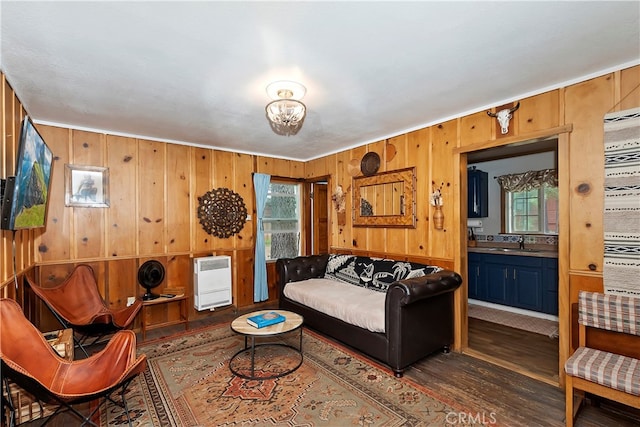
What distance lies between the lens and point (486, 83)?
96.0 inches

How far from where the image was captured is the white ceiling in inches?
61.9

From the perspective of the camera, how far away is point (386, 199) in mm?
3941

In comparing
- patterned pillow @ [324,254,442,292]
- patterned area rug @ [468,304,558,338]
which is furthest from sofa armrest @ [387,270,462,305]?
patterned area rug @ [468,304,558,338]

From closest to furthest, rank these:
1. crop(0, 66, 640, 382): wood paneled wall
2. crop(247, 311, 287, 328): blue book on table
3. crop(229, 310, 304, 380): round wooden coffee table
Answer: crop(0, 66, 640, 382): wood paneled wall < crop(229, 310, 304, 380): round wooden coffee table < crop(247, 311, 287, 328): blue book on table

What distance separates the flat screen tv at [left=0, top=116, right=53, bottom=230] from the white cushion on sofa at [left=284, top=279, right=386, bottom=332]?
8.61 ft

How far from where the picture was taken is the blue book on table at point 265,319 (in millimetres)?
2707

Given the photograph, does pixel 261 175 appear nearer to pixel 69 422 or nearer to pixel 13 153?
pixel 13 153

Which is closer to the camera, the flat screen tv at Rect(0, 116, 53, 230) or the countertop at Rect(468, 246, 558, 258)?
the flat screen tv at Rect(0, 116, 53, 230)

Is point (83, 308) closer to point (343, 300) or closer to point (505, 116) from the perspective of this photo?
point (343, 300)

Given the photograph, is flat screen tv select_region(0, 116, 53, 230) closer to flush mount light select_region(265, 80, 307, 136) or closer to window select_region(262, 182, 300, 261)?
flush mount light select_region(265, 80, 307, 136)

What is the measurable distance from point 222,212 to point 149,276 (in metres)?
1.28

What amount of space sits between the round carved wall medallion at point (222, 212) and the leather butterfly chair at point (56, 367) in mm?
2406

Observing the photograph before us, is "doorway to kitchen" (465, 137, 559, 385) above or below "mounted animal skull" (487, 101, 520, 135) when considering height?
below

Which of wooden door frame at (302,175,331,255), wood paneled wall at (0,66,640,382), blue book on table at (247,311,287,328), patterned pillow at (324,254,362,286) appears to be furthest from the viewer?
wooden door frame at (302,175,331,255)
